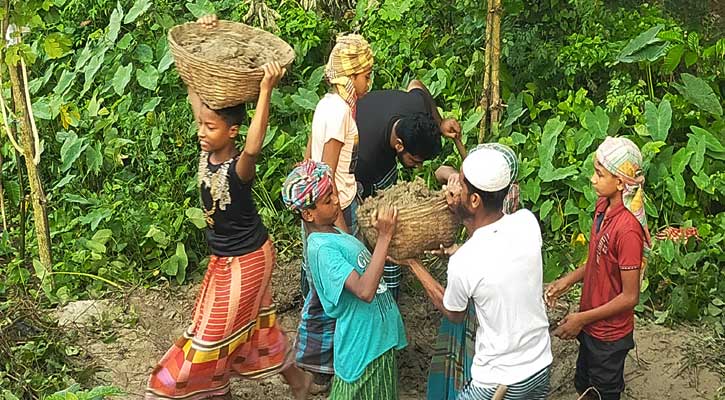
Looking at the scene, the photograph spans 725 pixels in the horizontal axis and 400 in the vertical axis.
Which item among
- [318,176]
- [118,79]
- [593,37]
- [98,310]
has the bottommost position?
[98,310]

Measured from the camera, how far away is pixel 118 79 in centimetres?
735

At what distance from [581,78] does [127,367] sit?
152 inches

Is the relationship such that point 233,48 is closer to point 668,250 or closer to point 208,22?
point 208,22

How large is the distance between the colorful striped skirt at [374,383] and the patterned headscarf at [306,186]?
27.3 inches

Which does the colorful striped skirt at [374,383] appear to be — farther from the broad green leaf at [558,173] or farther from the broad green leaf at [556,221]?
the broad green leaf at [558,173]

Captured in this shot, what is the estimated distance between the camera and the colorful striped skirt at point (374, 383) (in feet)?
13.1

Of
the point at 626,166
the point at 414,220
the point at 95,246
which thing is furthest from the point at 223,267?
the point at 95,246

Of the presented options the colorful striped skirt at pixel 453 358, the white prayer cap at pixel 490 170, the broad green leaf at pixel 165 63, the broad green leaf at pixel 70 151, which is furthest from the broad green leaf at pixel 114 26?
the white prayer cap at pixel 490 170

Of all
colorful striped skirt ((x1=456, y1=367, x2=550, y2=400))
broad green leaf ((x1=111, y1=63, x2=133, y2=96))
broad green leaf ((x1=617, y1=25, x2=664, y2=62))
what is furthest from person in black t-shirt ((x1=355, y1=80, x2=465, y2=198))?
broad green leaf ((x1=111, y1=63, x2=133, y2=96))

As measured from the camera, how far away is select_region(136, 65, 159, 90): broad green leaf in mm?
7279

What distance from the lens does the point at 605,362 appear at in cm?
425

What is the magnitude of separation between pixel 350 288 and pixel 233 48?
4.35ft

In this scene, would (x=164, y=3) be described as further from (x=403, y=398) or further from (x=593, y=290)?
(x=593, y=290)

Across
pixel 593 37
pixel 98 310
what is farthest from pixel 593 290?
pixel 593 37
